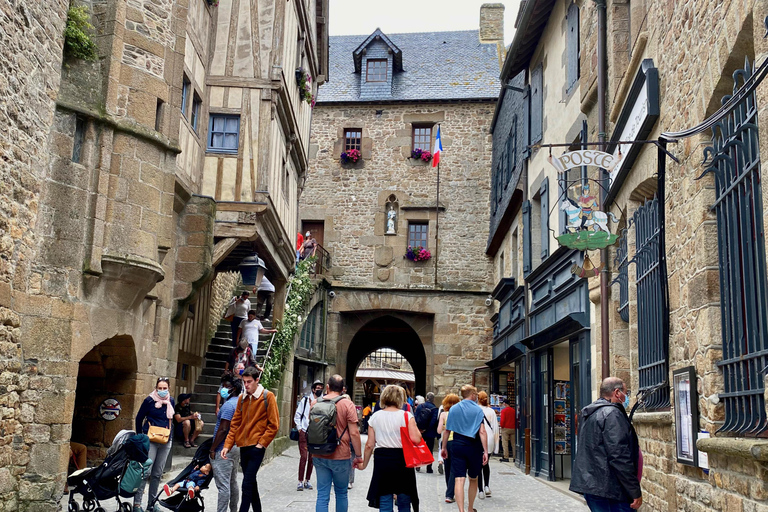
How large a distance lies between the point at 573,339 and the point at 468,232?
11.3m

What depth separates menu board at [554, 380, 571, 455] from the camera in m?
12.9

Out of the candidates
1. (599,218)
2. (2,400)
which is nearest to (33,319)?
(2,400)

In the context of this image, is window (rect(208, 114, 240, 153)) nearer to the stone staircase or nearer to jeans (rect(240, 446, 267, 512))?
the stone staircase

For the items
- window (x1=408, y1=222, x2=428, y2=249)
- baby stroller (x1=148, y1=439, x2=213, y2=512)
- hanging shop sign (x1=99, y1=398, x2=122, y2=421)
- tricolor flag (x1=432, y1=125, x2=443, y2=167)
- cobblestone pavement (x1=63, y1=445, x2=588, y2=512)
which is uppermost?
tricolor flag (x1=432, y1=125, x2=443, y2=167)

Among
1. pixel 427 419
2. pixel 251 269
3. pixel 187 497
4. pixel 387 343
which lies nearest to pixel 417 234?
pixel 387 343

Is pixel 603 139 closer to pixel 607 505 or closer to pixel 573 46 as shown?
pixel 573 46

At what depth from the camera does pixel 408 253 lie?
22438 millimetres

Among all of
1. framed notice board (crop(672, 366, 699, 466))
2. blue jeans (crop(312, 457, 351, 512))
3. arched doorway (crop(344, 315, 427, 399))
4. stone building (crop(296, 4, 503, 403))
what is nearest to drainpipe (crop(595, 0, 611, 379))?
framed notice board (crop(672, 366, 699, 466))

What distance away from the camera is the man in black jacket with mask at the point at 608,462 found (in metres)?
5.05

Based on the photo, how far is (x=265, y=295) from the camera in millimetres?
14898

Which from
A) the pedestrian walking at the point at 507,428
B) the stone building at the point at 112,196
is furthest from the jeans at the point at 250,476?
the pedestrian walking at the point at 507,428

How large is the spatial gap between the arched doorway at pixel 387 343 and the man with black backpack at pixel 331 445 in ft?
64.6

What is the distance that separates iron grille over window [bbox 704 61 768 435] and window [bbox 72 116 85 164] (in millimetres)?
6316

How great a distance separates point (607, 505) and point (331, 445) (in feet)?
7.61
